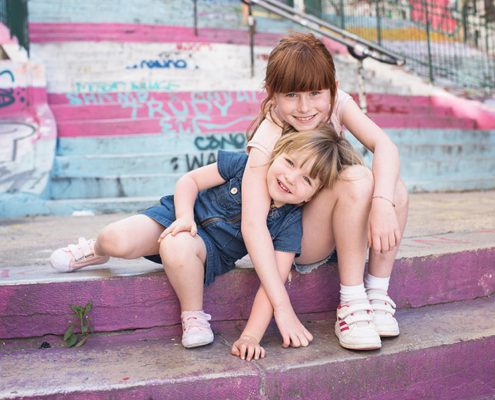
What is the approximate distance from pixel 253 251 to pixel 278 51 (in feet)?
2.21

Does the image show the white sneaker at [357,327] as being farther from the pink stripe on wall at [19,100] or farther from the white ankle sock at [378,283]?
the pink stripe on wall at [19,100]

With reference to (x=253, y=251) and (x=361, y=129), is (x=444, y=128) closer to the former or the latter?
(x=361, y=129)

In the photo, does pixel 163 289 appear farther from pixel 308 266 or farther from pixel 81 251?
pixel 308 266

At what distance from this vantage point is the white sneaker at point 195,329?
1806 millimetres

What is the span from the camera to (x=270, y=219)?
194 cm

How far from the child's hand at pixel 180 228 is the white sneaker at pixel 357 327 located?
0.56 meters

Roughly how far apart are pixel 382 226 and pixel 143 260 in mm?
1064

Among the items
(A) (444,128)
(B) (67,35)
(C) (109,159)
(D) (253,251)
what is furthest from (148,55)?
(D) (253,251)

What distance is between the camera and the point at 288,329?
1812mm

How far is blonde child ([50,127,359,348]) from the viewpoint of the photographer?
1830mm

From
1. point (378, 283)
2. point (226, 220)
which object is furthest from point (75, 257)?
point (378, 283)

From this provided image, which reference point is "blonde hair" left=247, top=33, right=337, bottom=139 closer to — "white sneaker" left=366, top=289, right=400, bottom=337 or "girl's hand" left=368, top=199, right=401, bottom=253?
"girl's hand" left=368, top=199, right=401, bottom=253

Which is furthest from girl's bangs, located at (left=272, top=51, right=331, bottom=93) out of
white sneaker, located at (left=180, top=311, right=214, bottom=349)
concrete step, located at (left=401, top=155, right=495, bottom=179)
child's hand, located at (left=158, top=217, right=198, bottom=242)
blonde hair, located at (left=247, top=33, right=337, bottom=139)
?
concrete step, located at (left=401, top=155, right=495, bottom=179)

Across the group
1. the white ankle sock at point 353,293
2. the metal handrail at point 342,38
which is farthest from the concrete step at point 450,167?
the white ankle sock at point 353,293
